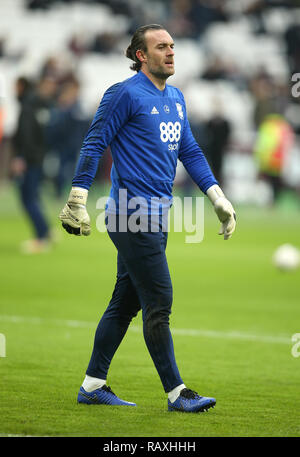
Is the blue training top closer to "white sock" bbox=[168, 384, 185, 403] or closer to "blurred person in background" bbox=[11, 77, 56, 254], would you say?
"white sock" bbox=[168, 384, 185, 403]

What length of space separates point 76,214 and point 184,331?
13.7ft

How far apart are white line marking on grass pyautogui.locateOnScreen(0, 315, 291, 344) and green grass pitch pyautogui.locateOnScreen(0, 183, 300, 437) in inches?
0.4

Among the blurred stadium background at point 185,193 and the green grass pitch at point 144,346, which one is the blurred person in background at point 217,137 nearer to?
the blurred stadium background at point 185,193

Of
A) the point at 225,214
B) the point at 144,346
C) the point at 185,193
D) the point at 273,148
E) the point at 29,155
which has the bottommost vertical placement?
the point at 144,346

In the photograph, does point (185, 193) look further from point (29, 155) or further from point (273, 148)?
point (29, 155)

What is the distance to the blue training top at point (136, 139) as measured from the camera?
20.3ft

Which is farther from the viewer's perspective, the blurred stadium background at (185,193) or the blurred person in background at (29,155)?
the blurred person in background at (29,155)

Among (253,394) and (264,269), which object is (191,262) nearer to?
(264,269)

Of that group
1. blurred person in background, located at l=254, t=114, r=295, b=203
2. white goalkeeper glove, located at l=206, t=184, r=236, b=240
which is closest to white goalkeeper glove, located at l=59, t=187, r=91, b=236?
white goalkeeper glove, located at l=206, t=184, r=236, b=240

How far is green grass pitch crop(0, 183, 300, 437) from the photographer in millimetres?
6016

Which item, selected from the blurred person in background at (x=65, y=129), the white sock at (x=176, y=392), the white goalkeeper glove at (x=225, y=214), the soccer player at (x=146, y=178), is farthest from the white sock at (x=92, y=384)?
the blurred person in background at (x=65, y=129)

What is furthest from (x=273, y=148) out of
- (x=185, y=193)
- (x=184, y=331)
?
(x=184, y=331)

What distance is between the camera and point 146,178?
20.7 ft

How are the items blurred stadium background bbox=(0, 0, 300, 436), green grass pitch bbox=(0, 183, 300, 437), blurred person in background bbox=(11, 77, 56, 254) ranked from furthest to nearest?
blurred person in background bbox=(11, 77, 56, 254), blurred stadium background bbox=(0, 0, 300, 436), green grass pitch bbox=(0, 183, 300, 437)
